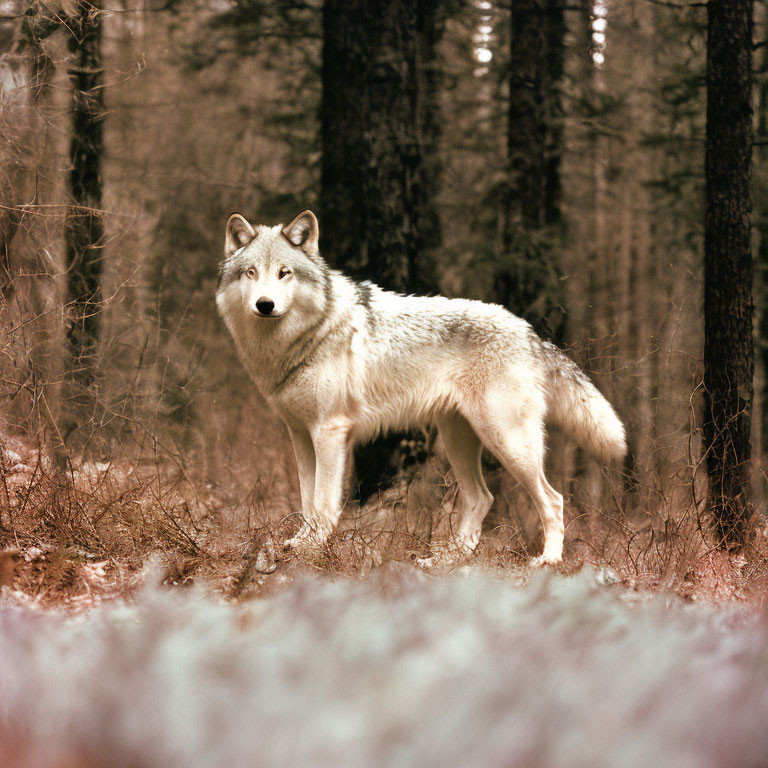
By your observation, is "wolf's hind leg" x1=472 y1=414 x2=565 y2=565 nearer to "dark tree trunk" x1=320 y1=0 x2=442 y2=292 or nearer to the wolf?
the wolf

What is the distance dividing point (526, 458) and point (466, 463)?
727 millimetres

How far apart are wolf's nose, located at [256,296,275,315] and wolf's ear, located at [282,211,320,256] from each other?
716 mm

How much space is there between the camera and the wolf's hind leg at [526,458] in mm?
5504

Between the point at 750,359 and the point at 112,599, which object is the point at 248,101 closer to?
the point at 750,359

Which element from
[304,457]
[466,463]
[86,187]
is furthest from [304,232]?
[86,187]

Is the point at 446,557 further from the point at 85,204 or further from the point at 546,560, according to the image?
the point at 85,204

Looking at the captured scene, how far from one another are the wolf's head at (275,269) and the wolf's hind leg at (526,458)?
164cm

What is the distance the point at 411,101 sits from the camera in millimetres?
7410

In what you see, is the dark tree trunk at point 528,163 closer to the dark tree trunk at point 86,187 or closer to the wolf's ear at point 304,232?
the wolf's ear at point 304,232

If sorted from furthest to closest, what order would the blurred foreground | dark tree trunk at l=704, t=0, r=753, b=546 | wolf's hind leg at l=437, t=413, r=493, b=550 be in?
1. dark tree trunk at l=704, t=0, r=753, b=546
2. wolf's hind leg at l=437, t=413, r=493, b=550
3. the blurred foreground

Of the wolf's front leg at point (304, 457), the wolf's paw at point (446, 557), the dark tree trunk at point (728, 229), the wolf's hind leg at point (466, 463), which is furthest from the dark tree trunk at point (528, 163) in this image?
the wolf's paw at point (446, 557)

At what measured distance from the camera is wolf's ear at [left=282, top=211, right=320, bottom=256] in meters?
5.51

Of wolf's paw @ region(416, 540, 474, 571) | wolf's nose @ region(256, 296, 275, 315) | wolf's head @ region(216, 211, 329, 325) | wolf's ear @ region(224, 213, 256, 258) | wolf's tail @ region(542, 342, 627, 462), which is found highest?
wolf's ear @ region(224, 213, 256, 258)

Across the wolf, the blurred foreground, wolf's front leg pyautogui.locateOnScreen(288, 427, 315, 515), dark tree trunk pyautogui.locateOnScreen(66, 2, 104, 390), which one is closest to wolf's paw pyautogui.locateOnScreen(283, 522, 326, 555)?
the wolf
